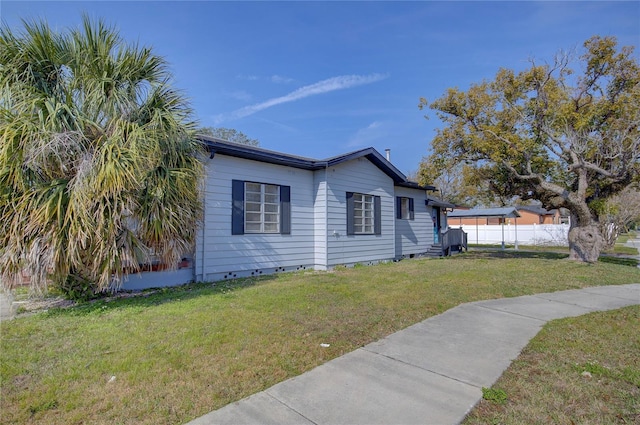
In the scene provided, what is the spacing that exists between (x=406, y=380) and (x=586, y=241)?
43.4 feet

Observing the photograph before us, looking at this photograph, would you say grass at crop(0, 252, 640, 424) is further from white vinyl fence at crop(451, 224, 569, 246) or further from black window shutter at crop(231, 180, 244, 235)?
A: white vinyl fence at crop(451, 224, 569, 246)

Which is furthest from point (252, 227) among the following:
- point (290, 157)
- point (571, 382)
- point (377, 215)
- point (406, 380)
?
point (571, 382)

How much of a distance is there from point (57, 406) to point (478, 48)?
1386cm

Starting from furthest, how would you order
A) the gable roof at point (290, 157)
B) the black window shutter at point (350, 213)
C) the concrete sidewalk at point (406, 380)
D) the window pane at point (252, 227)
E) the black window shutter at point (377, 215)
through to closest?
the black window shutter at point (377, 215)
the black window shutter at point (350, 213)
the window pane at point (252, 227)
the gable roof at point (290, 157)
the concrete sidewalk at point (406, 380)

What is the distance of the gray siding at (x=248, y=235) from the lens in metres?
8.51

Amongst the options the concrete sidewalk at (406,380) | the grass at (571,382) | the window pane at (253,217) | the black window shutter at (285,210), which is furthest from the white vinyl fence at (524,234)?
the concrete sidewalk at (406,380)

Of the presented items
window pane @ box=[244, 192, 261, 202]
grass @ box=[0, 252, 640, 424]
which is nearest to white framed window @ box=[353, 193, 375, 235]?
window pane @ box=[244, 192, 261, 202]

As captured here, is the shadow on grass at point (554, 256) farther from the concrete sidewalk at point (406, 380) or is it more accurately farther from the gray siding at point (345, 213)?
the concrete sidewalk at point (406, 380)

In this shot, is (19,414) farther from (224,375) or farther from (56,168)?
(56,168)

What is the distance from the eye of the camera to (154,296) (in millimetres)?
6805

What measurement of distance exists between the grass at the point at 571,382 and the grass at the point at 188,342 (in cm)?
166

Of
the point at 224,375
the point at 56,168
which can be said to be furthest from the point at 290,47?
the point at 224,375

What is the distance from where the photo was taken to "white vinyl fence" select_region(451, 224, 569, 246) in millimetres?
25344

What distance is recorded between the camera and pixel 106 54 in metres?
6.27
